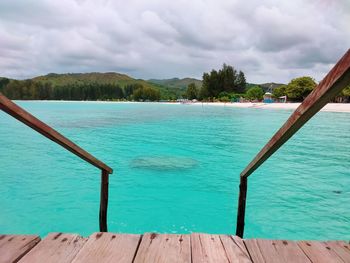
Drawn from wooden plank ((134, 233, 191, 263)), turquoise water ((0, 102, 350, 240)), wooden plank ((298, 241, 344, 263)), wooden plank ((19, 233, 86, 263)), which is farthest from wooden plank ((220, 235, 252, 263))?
turquoise water ((0, 102, 350, 240))

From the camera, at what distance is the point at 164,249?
2.18m

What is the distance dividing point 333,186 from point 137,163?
7.79m

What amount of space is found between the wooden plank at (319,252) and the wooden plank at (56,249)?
1.72m

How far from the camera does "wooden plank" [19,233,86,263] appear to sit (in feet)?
6.56

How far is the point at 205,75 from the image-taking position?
110m

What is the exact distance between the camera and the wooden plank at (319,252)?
2.09 metres

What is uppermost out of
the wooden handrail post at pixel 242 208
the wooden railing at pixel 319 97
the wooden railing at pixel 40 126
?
the wooden railing at pixel 319 97

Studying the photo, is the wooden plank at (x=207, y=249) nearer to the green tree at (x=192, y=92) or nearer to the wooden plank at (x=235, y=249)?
the wooden plank at (x=235, y=249)

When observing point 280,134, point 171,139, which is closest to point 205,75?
point 171,139

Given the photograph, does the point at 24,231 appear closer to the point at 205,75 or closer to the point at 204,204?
the point at 204,204

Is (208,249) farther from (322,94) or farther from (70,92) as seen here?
(70,92)

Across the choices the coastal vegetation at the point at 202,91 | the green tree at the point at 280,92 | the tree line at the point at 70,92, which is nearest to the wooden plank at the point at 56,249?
the coastal vegetation at the point at 202,91

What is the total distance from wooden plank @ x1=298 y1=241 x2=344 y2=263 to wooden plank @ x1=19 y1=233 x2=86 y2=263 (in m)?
1.72

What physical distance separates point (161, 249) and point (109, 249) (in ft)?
1.27
